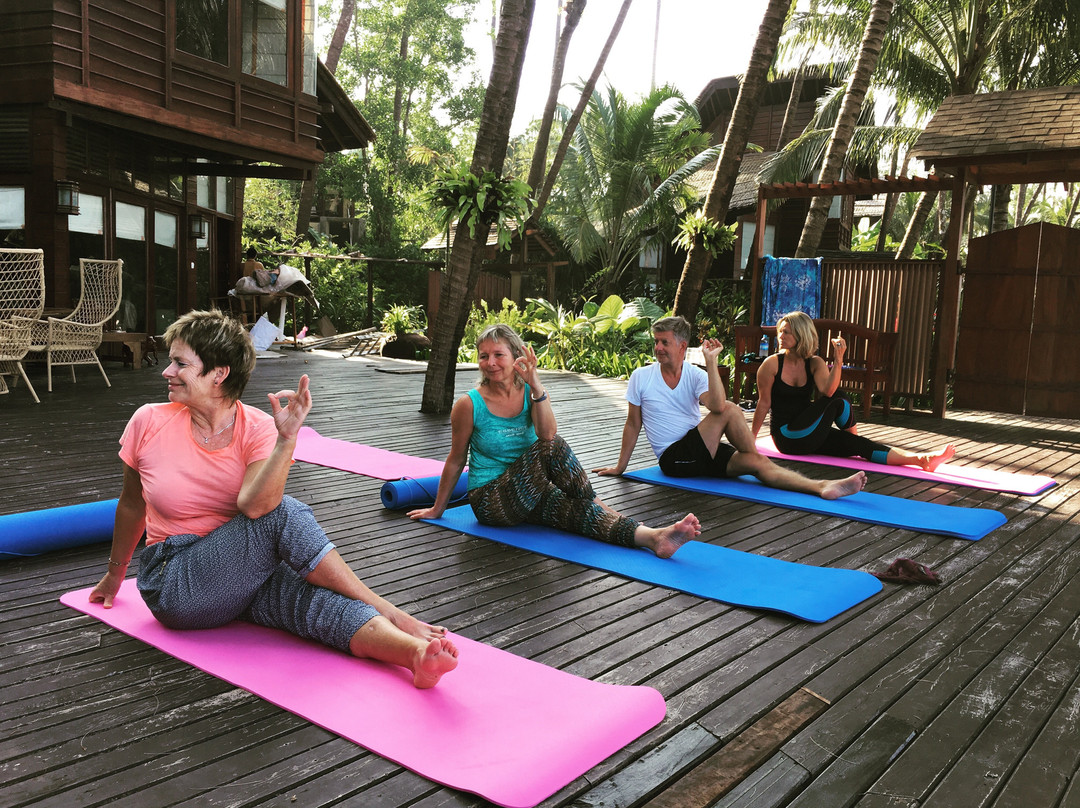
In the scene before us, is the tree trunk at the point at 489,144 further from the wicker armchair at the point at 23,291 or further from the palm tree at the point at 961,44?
the palm tree at the point at 961,44

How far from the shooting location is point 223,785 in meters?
1.96

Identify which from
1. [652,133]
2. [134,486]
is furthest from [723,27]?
[134,486]

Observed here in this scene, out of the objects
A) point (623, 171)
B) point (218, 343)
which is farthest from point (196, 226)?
point (218, 343)

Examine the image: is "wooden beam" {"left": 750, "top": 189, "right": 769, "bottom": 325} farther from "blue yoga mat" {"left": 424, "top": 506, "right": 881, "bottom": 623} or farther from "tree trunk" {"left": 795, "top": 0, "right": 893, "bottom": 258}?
"blue yoga mat" {"left": 424, "top": 506, "right": 881, "bottom": 623}

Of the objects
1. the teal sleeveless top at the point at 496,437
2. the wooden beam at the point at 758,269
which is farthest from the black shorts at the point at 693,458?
the wooden beam at the point at 758,269

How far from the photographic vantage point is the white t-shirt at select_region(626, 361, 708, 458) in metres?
5.24

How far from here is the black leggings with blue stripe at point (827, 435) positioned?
20.0 ft

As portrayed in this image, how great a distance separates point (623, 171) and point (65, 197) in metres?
11.1

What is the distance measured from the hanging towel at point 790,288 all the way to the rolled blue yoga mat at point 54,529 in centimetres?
742

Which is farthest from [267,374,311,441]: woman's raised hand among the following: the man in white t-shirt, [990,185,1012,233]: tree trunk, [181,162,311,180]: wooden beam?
[990,185,1012,233]: tree trunk

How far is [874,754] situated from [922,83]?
16.1 metres

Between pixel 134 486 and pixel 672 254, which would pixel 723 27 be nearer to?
pixel 672 254

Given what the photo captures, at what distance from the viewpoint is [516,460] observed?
13.4ft

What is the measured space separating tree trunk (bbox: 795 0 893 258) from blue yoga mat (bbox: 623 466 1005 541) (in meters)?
6.05
